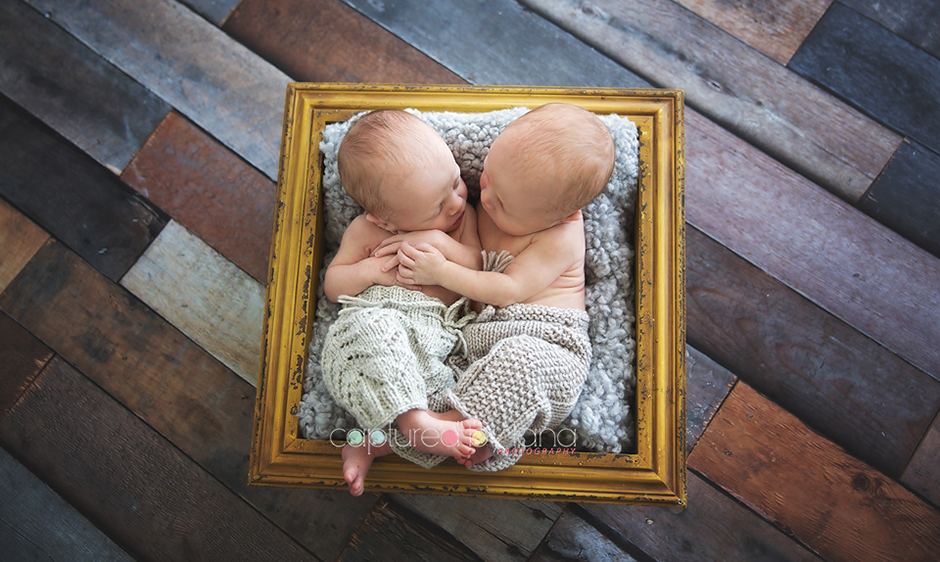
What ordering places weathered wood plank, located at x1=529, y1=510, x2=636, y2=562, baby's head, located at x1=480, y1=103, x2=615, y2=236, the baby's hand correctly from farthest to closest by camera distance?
1. weathered wood plank, located at x1=529, y1=510, x2=636, y2=562
2. the baby's hand
3. baby's head, located at x1=480, y1=103, x2=615, y2=236

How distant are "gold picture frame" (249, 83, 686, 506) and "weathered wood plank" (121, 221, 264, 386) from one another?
1.06 ft

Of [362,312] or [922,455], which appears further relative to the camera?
[922,455]

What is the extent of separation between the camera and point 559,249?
85 cm

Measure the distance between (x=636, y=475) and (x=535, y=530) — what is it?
1.17ft

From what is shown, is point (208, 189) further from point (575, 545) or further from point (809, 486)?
point (809, 486)

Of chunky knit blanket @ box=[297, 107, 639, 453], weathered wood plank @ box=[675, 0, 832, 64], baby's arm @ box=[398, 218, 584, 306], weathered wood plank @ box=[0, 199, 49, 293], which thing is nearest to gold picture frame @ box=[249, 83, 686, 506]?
chunky knit blanket @ box=[297, 107, 639, 453]

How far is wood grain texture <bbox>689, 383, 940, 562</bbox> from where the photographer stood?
1.06m

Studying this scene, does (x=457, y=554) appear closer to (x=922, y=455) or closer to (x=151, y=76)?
(x=922, y=455)

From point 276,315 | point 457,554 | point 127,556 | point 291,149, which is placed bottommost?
point 127,556

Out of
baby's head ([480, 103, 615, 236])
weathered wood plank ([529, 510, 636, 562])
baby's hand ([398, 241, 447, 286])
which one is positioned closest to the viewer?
baby's head ([480, 103, 615, 236])

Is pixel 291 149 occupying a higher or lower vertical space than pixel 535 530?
higher

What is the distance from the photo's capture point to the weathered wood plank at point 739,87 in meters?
1.19

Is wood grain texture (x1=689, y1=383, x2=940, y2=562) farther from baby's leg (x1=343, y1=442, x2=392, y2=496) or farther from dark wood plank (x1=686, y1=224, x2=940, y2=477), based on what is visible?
baby's leg (x1=343, y1=442, x2=392, y2=496)

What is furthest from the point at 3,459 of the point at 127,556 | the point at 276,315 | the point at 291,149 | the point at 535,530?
the point at 535,530
